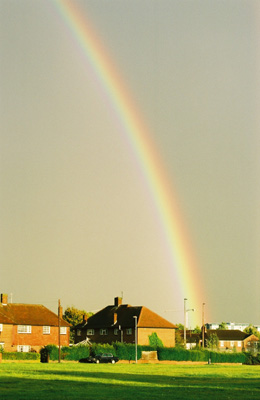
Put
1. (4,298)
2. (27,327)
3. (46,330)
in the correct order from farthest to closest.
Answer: (4,298) → (46,330) → (27,327)

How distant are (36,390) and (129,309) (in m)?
91.2

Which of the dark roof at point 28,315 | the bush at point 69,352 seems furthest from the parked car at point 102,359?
the dark roof at point 28,315

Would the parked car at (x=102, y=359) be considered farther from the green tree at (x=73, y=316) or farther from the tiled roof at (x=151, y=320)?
the green tree at (x=73, y=316)

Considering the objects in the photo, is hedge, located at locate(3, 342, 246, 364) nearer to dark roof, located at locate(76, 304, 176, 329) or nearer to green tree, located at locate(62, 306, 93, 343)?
dark roof, located at locate(76, 304, 176, 329)

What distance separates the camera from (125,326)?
11144cm

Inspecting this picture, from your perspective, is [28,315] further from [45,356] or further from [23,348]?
[45,356]

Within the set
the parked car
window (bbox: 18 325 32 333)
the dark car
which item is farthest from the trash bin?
window (bbox: 18 325 32 333)

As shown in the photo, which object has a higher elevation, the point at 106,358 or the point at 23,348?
the point at 23,348

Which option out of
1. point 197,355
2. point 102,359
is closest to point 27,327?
point 197,355

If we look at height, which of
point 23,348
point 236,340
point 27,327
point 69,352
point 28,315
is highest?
point 28,315

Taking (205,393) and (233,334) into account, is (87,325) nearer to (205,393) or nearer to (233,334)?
(233,334)

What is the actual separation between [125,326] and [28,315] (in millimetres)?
17492

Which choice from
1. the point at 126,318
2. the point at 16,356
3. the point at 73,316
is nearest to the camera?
the point at 16,356

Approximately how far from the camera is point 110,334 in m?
114
